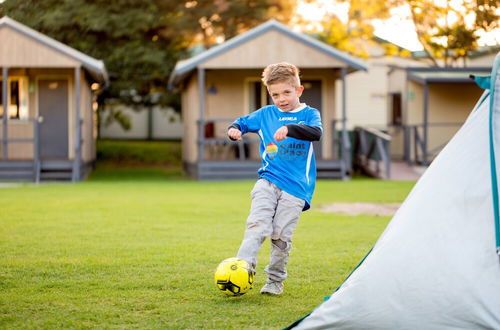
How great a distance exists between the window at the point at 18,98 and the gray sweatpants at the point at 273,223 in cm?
1738

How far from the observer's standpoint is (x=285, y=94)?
515cm

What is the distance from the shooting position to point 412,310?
12.6 feet

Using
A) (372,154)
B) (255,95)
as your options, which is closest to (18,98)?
(255,95)

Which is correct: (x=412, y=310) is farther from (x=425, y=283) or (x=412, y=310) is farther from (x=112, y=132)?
(x=112, y=132)

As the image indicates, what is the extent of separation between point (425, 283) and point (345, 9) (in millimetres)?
29174

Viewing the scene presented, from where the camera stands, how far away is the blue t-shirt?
5.14 metres

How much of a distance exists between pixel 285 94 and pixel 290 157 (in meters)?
0.43

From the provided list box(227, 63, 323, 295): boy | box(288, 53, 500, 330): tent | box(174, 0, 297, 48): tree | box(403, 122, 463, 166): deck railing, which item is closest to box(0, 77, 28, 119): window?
box(174, 0, 297, 48): tree

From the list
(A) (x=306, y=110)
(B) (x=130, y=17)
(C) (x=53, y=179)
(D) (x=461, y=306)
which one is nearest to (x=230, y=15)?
(B) (x=130, y=17)

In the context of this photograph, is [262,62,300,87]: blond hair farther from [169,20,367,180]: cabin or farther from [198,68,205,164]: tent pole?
[198,68,205,164]: tent pole

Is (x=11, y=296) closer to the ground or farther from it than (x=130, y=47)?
closer to the ground

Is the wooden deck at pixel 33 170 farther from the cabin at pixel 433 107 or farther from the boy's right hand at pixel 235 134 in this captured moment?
the boy's right hand at pixel 235 134

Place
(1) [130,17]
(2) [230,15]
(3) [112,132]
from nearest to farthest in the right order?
(1) [130,17] < (2) [230,15] < (3) [112,132]

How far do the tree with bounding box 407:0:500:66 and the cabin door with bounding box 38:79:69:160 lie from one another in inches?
521
